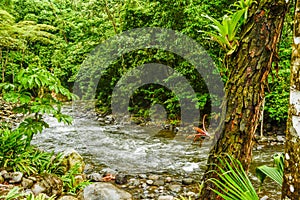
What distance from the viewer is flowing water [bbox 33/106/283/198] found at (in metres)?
5.50

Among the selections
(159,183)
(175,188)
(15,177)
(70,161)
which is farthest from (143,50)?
(15,177)

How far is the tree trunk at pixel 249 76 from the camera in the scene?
5.73 feet

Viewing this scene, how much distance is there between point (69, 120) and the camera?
407cm

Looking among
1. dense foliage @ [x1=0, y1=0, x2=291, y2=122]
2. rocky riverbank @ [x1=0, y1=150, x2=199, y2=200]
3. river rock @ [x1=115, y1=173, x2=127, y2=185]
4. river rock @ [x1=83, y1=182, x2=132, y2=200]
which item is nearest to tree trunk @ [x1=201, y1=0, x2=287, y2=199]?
rocky riverbank @ [x1=0, y1=150, x2=199, y2=200]

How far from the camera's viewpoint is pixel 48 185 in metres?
3.68

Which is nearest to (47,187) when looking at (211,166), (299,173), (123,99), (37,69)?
(37,69)

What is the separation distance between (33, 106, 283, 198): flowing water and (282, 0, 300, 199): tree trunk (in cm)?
314

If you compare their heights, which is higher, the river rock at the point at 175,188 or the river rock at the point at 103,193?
the river rock at the point at 103,193

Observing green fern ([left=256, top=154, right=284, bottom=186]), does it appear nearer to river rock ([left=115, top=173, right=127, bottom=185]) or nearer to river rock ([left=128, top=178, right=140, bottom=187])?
river rock ([left=128, top=178, right=140, bottom=187])

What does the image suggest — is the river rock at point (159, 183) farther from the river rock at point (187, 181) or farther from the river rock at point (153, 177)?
the river rock at point (187, 181)

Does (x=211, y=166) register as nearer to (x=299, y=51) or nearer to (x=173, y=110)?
(x=299, y=51)

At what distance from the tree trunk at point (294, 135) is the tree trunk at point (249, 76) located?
0.42 metres

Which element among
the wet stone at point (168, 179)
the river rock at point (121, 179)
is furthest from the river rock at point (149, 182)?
the river rock at point (121, 179)

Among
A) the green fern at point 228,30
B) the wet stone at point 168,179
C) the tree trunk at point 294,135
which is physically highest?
the green fern at point 228,30
